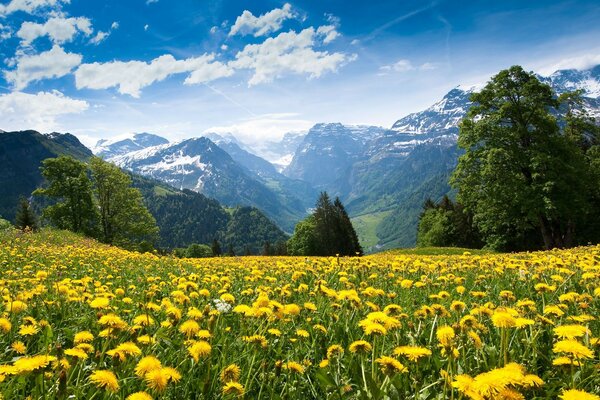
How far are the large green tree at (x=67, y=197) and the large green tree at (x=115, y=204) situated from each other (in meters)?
1.79

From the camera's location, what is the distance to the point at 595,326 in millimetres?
3752

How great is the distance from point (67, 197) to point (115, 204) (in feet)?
19.4

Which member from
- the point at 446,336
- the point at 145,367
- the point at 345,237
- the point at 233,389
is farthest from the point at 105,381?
the point at 345,237

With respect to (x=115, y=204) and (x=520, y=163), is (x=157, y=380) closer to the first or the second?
(x=520, y=163)

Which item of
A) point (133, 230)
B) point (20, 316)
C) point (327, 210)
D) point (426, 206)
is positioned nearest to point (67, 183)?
point (133, 230)

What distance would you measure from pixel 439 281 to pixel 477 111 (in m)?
31.9

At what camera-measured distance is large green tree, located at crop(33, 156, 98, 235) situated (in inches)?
1950

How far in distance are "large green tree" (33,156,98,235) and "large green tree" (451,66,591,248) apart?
44773 millimetres

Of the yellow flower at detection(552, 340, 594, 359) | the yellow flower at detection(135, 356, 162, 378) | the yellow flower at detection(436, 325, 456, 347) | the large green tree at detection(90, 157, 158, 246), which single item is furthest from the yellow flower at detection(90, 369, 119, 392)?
the large green tree at detection(90, 157, 158, 246)

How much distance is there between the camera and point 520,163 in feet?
102

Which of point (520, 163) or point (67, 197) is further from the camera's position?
point (67, 197)

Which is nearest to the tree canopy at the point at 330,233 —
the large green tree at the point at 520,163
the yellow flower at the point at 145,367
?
the large green tree at the point at 520,163

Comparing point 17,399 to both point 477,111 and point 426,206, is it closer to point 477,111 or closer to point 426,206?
point 477,111

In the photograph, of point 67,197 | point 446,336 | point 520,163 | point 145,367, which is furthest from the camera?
point 67,197
